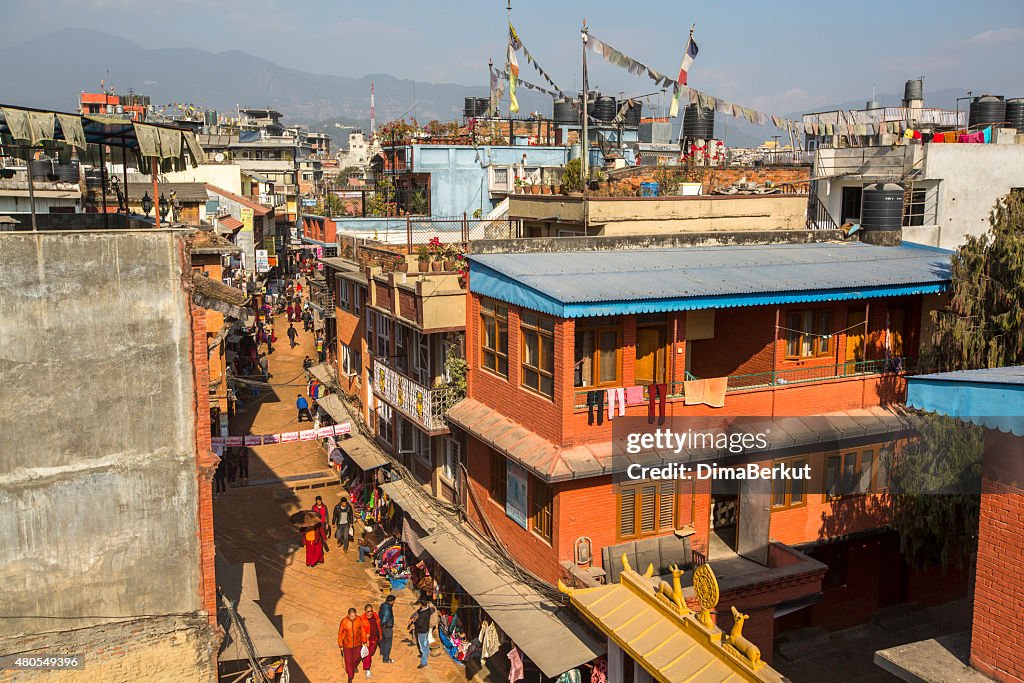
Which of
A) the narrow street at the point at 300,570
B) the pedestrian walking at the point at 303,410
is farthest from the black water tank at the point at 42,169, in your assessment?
the pedestrian walking at the point at 303,410

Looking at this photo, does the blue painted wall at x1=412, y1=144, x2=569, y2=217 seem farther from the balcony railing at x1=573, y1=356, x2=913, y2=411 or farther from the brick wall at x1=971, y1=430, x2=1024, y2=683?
the brick wall at x1=971, y1=430, x2=1024, y2=683

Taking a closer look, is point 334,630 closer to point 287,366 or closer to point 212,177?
point 287,366

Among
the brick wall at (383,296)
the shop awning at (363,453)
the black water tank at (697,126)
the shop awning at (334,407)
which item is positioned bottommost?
the shop awning at (363,453)

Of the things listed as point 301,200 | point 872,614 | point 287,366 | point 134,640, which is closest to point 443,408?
point 134,640

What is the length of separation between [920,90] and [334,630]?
31415 mm

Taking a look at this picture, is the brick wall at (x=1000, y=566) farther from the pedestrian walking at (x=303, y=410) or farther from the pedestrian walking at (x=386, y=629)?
the pedestrian walking at (x=303, y=410)

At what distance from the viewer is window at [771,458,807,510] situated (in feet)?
57.0

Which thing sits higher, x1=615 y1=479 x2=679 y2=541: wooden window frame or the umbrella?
x1=615 y1=479 x2=679 y2=541: wooden window frame

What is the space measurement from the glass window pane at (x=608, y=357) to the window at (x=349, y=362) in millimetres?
15551

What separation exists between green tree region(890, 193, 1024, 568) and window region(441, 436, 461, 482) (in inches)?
394

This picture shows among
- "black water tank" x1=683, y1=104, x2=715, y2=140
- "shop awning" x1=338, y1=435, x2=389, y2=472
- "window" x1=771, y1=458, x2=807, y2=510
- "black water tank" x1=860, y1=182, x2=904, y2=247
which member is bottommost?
"shop awning" x1=338, y1=435, x2=389, y2=472

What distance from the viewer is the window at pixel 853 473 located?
17797 mm

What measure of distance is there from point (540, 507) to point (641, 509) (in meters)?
1.92

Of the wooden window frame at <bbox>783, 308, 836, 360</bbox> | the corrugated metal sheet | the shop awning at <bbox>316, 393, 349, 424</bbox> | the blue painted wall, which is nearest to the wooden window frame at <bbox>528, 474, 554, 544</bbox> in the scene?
the corrugated metal sheet
